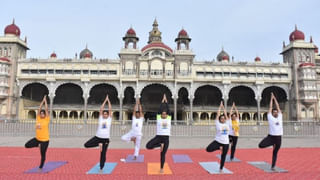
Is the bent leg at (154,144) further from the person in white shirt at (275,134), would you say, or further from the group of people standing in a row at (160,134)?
the person in white shirt at (275,134)

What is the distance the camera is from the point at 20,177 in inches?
232

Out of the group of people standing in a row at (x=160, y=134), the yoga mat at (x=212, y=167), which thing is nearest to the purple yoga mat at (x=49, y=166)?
the group of people standing in a row at (x=160, y=134)

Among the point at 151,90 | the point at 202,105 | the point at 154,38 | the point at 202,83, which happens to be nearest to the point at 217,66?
the point at 202,83

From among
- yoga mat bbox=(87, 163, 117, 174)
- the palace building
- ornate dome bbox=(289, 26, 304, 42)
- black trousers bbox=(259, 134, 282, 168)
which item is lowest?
yoga mat bbox=(87, 163, 117, 174)

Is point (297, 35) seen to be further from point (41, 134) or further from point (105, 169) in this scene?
point (41, 134)

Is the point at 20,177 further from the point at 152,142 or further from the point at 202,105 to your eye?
the point at 202,105

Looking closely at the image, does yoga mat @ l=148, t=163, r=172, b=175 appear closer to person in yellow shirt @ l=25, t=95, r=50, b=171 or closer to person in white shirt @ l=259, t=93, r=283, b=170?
person in white shirt @ l=259, t=93, r=283, b=170

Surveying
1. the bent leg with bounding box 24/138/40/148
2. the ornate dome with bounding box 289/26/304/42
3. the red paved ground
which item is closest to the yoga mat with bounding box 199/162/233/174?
the red paved ground

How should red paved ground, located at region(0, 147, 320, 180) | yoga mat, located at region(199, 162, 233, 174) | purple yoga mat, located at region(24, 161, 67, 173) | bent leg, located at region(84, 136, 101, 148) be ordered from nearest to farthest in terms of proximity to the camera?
red paved ground, located at region(0, 147, 320, 180) → bent leg, located at region(84, 136, 101, 148) → purple yoga mat, located at region(24, 161, 67, 173) → yoga mat, located at region(199, 162, 233, 174)

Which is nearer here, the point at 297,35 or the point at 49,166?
the point at 49,166

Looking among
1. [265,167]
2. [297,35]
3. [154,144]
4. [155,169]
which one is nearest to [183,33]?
[297,35]

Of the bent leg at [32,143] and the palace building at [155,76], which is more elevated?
the palace building at [155,76]

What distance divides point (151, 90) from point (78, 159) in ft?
109

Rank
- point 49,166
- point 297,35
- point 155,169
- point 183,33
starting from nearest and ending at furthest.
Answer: point 155,169 → point 49,166 → point 183,33 → point 297,35
